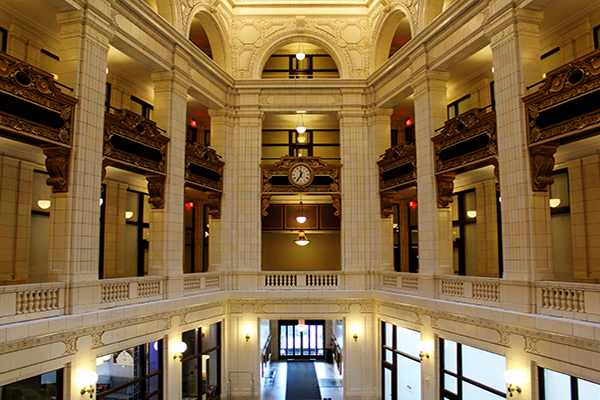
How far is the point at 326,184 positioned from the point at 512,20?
8.84 m

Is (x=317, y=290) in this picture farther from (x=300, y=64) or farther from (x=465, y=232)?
(x=300, y=64)

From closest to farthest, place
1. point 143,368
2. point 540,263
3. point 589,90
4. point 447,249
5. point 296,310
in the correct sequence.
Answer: point 589,90 < point 540,263 < point 143,368 < point 447,249 < point 296,310

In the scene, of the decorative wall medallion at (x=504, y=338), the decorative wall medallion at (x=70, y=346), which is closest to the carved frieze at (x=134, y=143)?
the decorative wall medallion at (x=70, y=346)

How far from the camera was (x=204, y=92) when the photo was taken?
15.8 metres

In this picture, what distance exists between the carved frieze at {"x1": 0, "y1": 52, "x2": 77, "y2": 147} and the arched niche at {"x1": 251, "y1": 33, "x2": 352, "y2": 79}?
9.15 meters

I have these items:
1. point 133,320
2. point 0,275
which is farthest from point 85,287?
point 0,275

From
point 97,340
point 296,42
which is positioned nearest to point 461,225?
point 296,42

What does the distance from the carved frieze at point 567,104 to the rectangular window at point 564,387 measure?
4910 mm

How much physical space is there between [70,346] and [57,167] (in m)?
3.92

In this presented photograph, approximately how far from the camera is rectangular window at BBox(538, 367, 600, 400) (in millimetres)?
8445

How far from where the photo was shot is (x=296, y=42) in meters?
18.5

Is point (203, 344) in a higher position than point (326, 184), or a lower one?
lower

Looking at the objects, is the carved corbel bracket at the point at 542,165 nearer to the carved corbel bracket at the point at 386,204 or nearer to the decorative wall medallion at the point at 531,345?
the decorative wall medallion at the point at 531,345

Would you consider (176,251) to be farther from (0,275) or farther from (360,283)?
(360,283)
